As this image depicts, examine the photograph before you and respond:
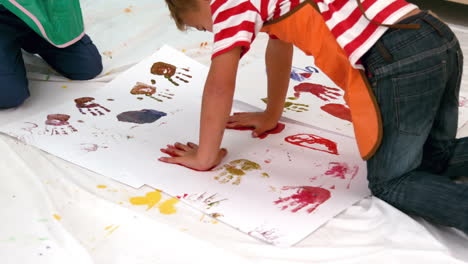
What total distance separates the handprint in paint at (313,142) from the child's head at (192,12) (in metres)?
0.26

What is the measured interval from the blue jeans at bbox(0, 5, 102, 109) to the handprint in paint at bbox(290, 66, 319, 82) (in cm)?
41

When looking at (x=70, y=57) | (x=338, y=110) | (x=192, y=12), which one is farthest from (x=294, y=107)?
(x=70, y=57)

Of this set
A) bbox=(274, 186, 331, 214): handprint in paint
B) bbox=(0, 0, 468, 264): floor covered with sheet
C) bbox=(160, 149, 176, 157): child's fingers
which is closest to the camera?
bbox=(0, 0, 468, 264): floor covered with sheet

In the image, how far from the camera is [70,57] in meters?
1.19

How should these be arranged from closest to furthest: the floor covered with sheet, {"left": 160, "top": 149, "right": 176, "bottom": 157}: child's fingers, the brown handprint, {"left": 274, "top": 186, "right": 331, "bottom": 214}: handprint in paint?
1. the floor covered with sheet
2. {"left": 274, "top": 186, "right": 331, "bottom": 214}: handprint in paint
3. {"left": 160, "top": 149, "right": 176, "bottom": 157}: child's fingers
4. the brown handprint

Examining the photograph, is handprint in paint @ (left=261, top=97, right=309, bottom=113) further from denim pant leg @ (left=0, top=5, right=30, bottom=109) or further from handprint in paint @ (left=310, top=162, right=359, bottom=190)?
denim pant leg @ (left=0, top=5, right=30, bottom=109)

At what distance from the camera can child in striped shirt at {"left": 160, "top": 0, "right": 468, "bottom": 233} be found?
761 millimetres

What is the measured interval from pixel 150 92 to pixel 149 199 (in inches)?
14.5

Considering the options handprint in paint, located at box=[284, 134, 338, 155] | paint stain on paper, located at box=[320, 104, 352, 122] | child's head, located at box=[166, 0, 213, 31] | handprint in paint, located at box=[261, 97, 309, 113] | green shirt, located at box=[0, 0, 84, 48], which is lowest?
handprint in paint, located at box=[284, 134, 338, 155]

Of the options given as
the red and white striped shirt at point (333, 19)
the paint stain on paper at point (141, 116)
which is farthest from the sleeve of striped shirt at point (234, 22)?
the paint stain on paper at point (141, 116)

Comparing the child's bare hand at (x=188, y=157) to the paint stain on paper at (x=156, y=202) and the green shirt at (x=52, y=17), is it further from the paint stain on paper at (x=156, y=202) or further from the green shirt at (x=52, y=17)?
the green shirt at (x=52, y=17)

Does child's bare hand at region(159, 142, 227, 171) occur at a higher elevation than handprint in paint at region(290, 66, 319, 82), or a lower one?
lower

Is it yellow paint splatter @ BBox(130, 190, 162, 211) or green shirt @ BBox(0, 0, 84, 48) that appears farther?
green shirt @ BBox(0, 0, 84, 48)

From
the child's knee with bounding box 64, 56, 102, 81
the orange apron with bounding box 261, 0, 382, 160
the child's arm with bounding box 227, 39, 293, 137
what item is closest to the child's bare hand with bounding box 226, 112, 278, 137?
the child's arm with bounding box 227, 39, 293, 137
